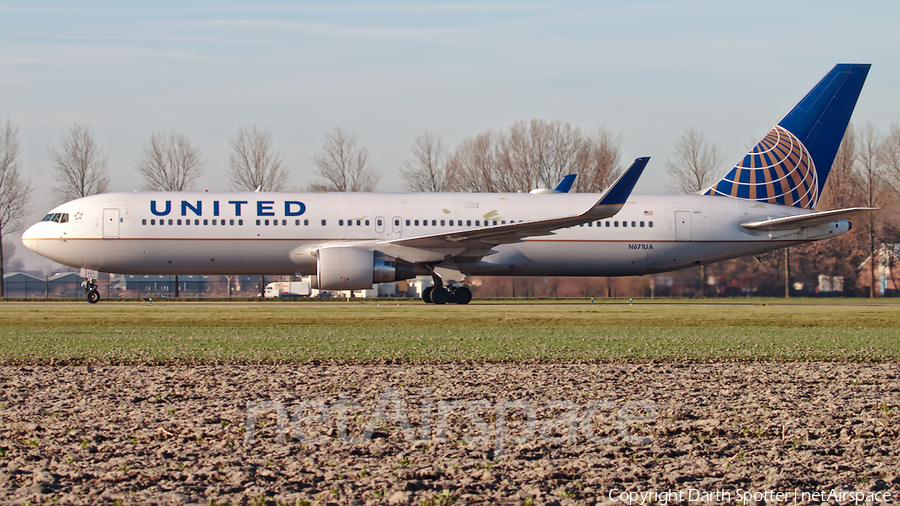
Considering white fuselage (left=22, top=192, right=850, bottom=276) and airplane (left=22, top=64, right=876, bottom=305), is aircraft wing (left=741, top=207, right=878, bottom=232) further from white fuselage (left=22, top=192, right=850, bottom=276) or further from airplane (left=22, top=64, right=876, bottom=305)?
white fuselage (left=22, top=192, right=850, bottom=276)

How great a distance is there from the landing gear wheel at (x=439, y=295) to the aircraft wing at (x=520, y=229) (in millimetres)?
1419

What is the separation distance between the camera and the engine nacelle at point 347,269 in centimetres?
2156

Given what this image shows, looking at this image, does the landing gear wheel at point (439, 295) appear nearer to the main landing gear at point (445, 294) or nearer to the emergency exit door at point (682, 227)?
the main landing gear at point (445, 294)

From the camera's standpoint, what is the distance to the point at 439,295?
77.0ft

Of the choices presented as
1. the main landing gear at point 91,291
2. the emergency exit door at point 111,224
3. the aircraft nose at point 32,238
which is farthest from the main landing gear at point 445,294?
the aircraft nose at point 32,238

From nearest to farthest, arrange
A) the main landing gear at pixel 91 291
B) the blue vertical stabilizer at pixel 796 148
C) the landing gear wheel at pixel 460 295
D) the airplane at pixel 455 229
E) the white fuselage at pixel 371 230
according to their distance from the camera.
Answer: the airplane at pixel 455 229
the white fuselage at pixel 371 230
the landing gear wheel at pixel 460 295
the main landing gear at pixel 91 291
the blue vertical stabilizer at pixel 796 148

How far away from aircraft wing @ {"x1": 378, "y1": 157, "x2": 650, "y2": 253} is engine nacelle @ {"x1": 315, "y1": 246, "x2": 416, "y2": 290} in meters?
0.84

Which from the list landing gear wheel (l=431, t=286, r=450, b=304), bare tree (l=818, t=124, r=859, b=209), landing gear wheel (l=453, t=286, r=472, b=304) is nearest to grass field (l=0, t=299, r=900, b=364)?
landing gear wheel (l=431, t=286, r=450, b=304)

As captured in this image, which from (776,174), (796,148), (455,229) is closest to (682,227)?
(776,174)

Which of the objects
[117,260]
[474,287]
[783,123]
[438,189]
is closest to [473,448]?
[117,260]

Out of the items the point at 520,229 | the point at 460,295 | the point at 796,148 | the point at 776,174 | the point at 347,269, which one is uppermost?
the point at 796,148

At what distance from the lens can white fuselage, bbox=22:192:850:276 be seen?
2291 cm

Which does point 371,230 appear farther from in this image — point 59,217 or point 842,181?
point 842,181

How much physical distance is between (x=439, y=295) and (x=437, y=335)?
34.9 feet
